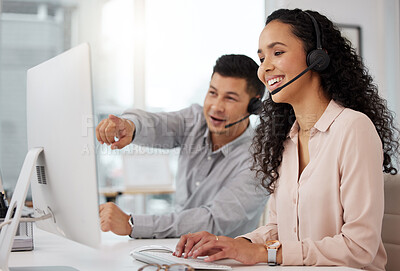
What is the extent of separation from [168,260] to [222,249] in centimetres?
15

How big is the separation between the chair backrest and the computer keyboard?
58 cm

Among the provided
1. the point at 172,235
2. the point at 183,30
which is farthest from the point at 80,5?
the point at 172,235

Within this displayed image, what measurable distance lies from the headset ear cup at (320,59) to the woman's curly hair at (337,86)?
5 centimetres

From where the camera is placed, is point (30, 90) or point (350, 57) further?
point (350, 57)

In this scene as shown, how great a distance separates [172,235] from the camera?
1.77 meters

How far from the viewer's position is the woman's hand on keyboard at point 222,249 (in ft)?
3.86

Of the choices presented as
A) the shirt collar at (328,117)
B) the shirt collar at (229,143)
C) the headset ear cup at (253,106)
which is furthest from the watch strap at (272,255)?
the headset ear cup at (253,106)

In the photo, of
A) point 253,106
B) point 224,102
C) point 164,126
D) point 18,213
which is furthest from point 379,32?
point 18,213

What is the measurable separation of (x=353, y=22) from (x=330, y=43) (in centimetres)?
295

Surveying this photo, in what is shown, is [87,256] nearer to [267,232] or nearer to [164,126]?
[267,232]

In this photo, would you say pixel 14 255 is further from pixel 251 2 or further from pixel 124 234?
pixel 251 2

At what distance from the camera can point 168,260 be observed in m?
1.11

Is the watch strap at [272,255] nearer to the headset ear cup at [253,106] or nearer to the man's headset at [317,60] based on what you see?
the man's headset at [317,60]

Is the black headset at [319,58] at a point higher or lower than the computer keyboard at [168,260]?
higher
